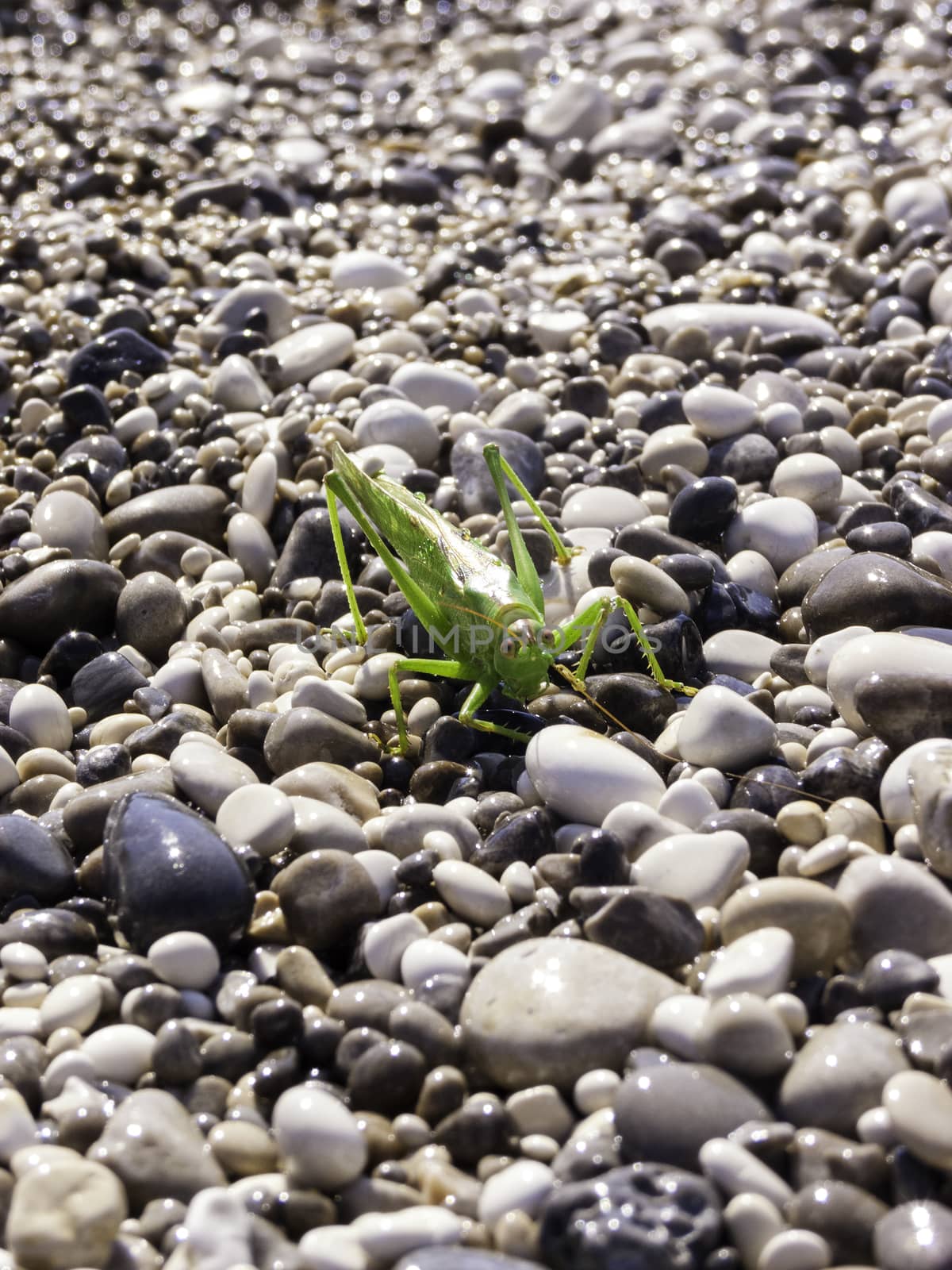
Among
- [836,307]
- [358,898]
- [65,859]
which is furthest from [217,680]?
[836,307]

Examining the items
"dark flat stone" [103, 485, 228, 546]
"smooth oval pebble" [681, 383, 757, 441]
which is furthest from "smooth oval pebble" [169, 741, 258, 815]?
"smooth oval pebble" [681, 383, 757, 441]

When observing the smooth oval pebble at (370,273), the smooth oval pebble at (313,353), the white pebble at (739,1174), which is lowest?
the white pebble at (739,1174)

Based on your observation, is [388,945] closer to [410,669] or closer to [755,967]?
[755,967]

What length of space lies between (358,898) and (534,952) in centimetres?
55

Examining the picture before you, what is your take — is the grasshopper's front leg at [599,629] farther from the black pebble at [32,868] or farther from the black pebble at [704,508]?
the black pebble at [32,868]

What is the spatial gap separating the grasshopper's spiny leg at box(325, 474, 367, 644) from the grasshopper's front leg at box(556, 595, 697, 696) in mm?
888

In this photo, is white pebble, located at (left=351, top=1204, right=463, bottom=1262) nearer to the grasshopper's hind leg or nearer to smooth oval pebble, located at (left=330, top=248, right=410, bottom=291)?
the grasshopper's hind leg

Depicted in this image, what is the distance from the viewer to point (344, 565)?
4766mm

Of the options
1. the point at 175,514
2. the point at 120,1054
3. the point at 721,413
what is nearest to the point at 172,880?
the point at 120,1054

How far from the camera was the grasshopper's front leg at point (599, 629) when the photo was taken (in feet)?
13.3

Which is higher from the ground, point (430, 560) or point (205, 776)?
point (430, 560)

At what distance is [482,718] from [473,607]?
1.31 ft

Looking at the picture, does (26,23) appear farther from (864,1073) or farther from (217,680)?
(864,1073)

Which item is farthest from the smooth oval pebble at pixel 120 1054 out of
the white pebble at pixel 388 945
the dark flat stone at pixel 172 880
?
the white pebble at pixel 388 945
